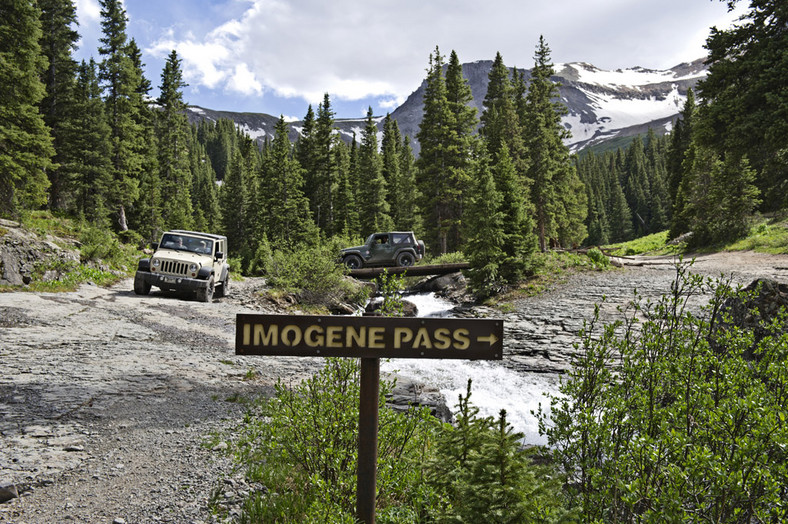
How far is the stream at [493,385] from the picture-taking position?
8.52 m

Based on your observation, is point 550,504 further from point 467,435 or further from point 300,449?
point 300,449

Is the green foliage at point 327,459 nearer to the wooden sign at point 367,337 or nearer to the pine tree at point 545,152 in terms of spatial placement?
the wooden sign at point 367,337

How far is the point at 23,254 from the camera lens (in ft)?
49.5

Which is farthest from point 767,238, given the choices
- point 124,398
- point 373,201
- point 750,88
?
point 373,201

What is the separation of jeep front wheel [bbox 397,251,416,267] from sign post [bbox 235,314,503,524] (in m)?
23.6

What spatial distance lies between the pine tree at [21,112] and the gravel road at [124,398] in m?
12.0

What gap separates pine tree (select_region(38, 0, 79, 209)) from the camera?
100 feet

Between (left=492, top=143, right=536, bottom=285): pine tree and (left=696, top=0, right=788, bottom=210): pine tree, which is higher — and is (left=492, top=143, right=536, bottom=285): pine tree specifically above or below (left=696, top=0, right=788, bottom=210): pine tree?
below

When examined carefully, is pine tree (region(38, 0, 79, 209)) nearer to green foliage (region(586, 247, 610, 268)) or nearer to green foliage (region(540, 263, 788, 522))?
green foliage (region(586, 247, 610, 268))

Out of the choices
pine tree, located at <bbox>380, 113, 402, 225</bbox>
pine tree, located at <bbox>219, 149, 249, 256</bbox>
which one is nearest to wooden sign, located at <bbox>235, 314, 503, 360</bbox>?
pine tree, located at <bbox>380, 113, 402, 225</bbox>

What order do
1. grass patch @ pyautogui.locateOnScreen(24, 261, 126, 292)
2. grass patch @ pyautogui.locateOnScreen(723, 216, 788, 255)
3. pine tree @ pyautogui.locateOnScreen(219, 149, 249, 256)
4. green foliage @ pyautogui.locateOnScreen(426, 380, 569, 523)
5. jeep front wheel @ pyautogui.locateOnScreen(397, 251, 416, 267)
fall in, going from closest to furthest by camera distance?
green foliage @ pyautogui.locateOnScreen(426, 380, 569, 523), grass patch @ pyautogui.locateOnScreen(24, 261, 126, 292), grass patch @ pyautogui.locateOnScreen(723, 216, 788, 255), jeep front wheel @ pyautogui.locateOnScreen(397, 251, 416, 267), pine tree @ pyautogui.locateOnScreen(219, 149, 249, 256)

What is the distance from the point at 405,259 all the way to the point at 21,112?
2075 centimetres

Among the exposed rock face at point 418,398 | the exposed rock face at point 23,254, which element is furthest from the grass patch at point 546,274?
the exposed rock face at point 23,254

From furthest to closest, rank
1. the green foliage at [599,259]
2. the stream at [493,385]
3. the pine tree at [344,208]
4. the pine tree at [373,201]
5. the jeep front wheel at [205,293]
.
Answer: the pine tree at [344,208] < the pine tree at [373,201] < the green foliage at [599,259] < the jeep front wheel at [205,293] < the stream at [493,385]
